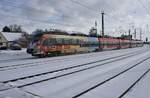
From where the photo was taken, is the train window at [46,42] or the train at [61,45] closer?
the train at [61,45]

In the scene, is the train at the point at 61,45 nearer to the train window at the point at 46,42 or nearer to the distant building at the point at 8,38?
the train window at the point at 46,42

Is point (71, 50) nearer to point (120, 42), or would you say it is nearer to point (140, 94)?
point (140, 94)

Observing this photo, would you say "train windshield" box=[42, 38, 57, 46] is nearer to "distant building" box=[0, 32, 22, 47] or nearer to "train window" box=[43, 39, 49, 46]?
"train window" box=[43, 39, 49, 46]

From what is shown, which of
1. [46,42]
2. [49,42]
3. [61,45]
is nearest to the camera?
[46,42]

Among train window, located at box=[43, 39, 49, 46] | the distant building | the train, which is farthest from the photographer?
the distant building

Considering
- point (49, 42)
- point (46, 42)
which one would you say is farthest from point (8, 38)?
point (46, 42)

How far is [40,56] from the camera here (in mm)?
31484

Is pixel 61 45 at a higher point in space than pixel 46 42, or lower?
lower

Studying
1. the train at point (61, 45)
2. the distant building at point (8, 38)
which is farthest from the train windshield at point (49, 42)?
the distant building at point (8, 38)

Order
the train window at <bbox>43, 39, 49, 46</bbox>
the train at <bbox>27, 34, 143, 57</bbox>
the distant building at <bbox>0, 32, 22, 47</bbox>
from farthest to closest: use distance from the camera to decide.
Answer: the distant building at <bbox>0, 32, 22, 47</bbox>
the train window at <bbox>43, 39, 49, 46</bbox>
the train at <bbox>27, 34, 143, 57</bbox>

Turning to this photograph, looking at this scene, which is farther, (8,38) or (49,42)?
(8,38)

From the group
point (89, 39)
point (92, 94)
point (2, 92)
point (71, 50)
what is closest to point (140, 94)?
point (92, 94)

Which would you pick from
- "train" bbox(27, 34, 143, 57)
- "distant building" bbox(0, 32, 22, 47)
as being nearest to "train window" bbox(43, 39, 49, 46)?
"train" bbox(27, 34, 143, 57)

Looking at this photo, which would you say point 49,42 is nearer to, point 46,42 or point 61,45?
point 46,42
